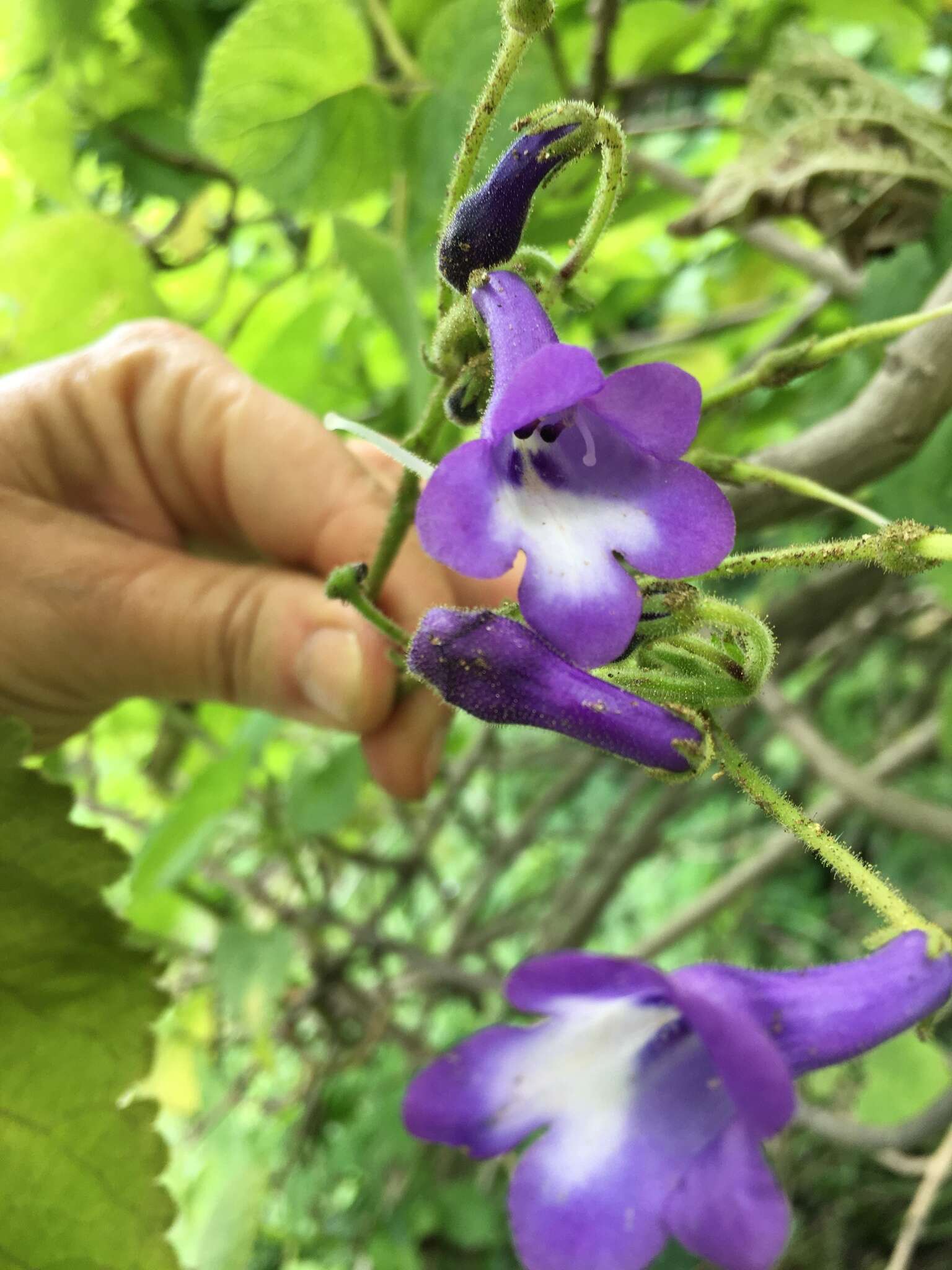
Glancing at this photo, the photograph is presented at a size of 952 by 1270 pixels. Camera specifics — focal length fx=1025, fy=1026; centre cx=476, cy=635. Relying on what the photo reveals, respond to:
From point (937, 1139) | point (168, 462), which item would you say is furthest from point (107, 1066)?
point (937, 1139)

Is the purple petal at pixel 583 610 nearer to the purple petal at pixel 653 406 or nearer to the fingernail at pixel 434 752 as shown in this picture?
the purple petal at pixel 653 406

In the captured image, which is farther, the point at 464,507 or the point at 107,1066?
the point at 107,1066

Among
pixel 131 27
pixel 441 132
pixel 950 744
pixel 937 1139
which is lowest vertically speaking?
pixel 937 1139

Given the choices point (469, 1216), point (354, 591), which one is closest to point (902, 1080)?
point (469, 1216)

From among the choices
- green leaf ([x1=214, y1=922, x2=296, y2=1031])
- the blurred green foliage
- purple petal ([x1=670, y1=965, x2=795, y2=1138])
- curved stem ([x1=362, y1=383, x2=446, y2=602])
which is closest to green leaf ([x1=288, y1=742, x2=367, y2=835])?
the blurred green foliage

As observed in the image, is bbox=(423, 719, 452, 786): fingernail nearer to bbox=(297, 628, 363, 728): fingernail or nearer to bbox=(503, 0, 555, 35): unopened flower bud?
bbox=(297, 628, 363, 728): fingernail

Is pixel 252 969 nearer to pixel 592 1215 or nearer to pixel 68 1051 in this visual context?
pixel 68 1051

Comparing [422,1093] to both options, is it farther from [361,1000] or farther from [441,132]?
[361,1000]
